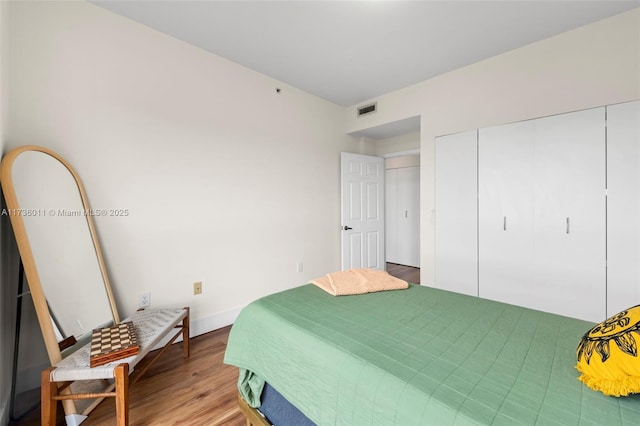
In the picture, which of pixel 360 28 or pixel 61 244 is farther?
pixel 360 28

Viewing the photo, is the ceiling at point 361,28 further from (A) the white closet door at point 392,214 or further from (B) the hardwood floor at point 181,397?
(B) the hardwood floor at point 181,397

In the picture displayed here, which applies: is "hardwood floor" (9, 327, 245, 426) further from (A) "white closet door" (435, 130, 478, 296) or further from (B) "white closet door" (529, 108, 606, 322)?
(B) "white closet door" (529, 108, 606, 322)

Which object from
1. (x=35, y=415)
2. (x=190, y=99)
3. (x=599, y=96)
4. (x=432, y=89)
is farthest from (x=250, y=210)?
(x=599, y=96)

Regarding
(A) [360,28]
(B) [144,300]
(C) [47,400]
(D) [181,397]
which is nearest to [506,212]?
(A) [360,28]

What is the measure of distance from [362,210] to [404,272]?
1554 millimetres

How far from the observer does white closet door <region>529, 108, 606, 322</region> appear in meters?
2.04

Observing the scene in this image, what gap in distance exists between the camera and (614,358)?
71cm

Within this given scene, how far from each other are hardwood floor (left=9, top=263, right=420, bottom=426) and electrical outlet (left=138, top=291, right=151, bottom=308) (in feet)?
1.29

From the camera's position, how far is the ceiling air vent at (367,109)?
3429mm

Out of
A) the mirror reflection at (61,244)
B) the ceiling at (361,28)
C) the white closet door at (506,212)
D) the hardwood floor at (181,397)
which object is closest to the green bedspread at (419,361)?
the hardwood floor at (181,397)

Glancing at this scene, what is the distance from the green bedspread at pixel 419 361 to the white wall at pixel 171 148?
1237mm

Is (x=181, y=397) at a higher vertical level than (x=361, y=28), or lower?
lower

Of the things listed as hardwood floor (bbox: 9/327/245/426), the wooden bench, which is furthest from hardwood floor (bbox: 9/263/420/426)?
the wooden bench

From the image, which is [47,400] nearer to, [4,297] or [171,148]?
[4,297]
